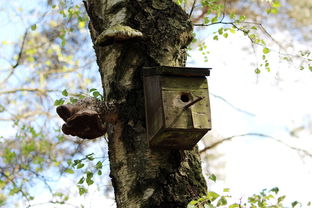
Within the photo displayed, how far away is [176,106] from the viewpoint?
7.79ft

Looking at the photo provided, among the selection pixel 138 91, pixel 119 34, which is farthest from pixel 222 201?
pixel 119 34

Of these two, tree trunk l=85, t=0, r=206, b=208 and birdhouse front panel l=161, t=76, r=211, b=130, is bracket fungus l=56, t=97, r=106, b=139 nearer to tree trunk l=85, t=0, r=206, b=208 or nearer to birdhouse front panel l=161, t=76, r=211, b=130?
tree trunk l=85, t=0, r=206, b=208

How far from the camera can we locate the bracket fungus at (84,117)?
2.47 meters

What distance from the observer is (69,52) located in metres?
7.21

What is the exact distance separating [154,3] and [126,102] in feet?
2.21

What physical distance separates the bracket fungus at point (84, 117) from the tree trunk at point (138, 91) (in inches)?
3.2

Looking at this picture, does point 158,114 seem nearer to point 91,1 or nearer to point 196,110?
point 196,110

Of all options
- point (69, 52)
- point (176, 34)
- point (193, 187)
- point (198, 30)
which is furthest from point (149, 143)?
point (69, 52)

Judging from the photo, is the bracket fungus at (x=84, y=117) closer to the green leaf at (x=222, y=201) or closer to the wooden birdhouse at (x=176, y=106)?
the wooden birdhouse at (x=176, y=106)

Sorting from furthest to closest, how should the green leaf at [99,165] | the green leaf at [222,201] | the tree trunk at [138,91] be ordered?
the green leaf at [99,165], the tree trunk at [138,91], the green leaf at [222,201]

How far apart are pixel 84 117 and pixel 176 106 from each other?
1.67 feet

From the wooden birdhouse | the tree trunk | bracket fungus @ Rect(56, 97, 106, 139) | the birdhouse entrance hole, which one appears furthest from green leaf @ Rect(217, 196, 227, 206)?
bracket fungus @ Rect(56, 97, 106, 139)

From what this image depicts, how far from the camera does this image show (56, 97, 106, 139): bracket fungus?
2.47 meters

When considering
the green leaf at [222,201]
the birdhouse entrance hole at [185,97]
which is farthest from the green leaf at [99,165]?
the green leaf at [222,201]
